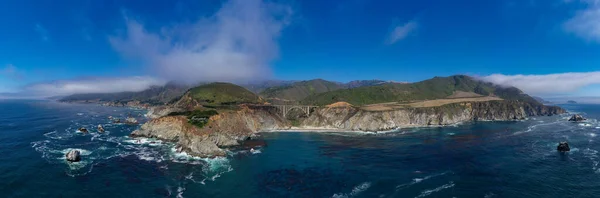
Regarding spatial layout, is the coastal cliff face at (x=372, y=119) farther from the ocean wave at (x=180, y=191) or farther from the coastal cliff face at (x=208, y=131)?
the ocean wave at (x=180, y=191)

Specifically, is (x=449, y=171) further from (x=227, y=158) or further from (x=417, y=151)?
(x=227, y=158)

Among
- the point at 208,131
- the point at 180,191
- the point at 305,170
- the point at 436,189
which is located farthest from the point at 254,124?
the point at 436,189

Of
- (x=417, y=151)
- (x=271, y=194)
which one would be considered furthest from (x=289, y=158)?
(x=417, y=151)

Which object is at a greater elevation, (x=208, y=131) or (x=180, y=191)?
(x=208, y=131)

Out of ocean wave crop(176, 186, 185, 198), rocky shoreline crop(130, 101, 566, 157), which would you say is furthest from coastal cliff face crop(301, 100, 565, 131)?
ocean wave crop(176, 186, 185, 198)

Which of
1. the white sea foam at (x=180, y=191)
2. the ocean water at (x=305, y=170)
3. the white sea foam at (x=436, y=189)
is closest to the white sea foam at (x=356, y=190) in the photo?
the ocean water at (x=305, y=170)

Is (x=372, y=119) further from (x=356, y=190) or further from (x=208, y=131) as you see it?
(x=356, y=190)
